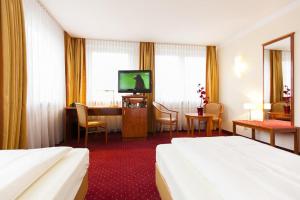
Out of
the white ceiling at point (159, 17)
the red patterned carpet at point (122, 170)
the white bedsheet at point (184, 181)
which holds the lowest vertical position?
the red patterned carpet at point (122, 170)

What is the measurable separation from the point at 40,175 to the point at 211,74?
479 centimetres

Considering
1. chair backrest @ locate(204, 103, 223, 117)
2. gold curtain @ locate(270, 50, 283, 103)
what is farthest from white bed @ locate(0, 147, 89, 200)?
chair backrest @ locate(204, 103, 223, 117)

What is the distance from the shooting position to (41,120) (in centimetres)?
300

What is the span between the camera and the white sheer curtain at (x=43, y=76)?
2660mm

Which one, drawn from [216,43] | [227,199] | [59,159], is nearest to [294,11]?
[216,43]

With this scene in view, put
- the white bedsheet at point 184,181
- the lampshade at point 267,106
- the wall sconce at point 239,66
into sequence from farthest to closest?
the wall sconce at point 239,66 < the lampshade at point 267,106 < the white bedsheet at point 184,181

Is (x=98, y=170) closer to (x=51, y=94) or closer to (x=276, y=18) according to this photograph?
(x=51, y=94)

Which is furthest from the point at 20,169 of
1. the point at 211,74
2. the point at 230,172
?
the point at 211,74

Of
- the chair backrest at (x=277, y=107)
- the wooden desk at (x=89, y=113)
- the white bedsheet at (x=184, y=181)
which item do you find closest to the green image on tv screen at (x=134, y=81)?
the wooden desk at (x=89, y=113)

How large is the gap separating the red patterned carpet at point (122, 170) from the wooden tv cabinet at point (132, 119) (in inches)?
7.2

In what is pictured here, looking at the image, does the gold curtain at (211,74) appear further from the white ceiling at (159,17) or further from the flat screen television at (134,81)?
the flat screen television at (134,81)

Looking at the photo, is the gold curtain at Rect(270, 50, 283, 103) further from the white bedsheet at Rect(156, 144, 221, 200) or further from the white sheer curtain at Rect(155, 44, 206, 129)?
the white bedsheet at Rect(156, 144, 221, 200)

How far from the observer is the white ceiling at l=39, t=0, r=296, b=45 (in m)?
2.81

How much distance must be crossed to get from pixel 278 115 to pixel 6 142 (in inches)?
161
